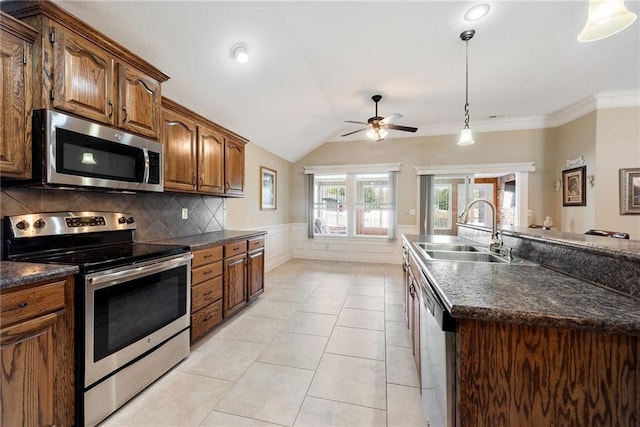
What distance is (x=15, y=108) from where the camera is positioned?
1.38 meters

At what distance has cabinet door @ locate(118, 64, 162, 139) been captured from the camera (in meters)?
1.86

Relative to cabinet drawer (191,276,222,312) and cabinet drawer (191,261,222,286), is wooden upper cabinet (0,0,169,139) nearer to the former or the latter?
cabinet drawer (191,261,222,286)

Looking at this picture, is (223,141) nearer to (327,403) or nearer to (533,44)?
(327,403)

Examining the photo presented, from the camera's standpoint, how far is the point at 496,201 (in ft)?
27.2

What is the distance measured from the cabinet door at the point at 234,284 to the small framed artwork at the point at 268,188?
1983 millimetres

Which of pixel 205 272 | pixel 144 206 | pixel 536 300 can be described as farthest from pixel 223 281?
pixel 536 300

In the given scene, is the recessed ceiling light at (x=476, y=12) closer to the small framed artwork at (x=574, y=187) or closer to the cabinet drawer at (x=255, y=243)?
the cabinet drawer at (x=255, y=243)

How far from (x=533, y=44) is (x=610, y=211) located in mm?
2964

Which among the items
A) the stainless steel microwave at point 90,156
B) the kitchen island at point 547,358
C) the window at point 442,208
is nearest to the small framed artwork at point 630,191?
the window at point 442,208

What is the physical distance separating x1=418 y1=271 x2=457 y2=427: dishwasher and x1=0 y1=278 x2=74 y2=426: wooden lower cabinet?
5.88 ft

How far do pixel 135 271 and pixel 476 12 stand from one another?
11.3 feet

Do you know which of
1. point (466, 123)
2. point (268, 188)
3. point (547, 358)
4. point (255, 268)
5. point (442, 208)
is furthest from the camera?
point (442, 208)

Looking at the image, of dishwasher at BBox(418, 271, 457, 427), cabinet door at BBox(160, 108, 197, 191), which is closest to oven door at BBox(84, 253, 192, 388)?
cabinet door at BBox(160, 108, 197, 191)

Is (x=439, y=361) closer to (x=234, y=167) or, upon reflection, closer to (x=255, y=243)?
(x=255, y=243)
